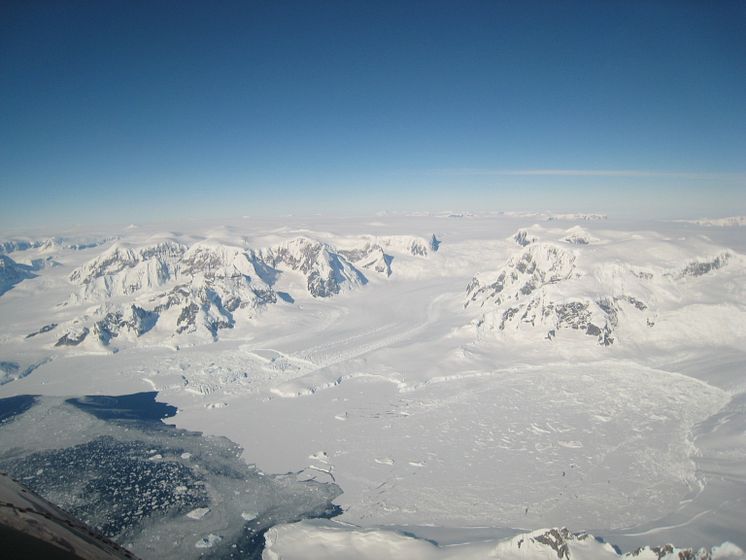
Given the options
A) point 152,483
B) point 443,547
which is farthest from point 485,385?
point 152,483

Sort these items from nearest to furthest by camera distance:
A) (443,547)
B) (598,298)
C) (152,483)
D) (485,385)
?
1. (443,547)
2. (152,483)
3. (485,385)
4. (598,298)

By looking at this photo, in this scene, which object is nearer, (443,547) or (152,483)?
(443,547)

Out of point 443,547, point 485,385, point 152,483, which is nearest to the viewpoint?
point 443,547

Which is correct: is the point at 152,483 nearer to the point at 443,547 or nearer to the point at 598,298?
the point at 443,547

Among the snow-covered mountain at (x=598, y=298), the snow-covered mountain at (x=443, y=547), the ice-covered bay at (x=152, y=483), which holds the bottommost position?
the ice-covered bay at (x=152, y=483)

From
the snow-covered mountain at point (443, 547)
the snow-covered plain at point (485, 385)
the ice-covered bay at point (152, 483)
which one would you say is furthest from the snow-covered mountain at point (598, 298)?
the ice-covered bay at point (152, 483)

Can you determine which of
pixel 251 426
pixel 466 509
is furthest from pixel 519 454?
pixel 251 426

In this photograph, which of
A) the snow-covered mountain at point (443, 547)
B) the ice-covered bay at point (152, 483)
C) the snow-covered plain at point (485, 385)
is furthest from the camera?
the snow-covered plain at point (485, 385)

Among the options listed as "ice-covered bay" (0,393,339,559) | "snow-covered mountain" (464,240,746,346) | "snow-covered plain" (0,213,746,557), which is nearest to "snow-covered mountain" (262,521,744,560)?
"snow-covered plain" (0,213,746,557)

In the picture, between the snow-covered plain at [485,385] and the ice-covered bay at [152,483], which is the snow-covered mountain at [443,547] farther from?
the ice-covered bay at [152,483]

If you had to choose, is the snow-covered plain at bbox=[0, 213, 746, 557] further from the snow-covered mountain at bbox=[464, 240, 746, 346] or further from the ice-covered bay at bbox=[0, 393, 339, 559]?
the ice-covered bay at bbox=[0, 393, 339, 559]
